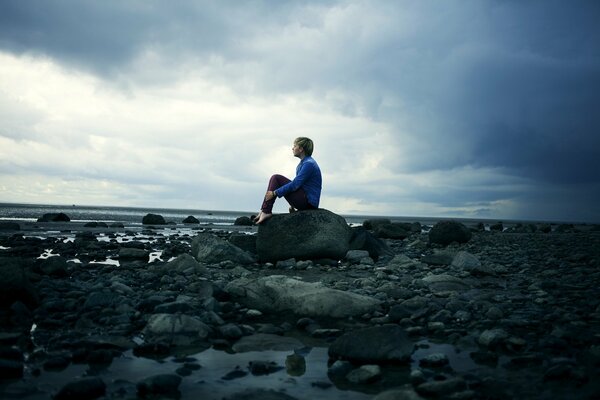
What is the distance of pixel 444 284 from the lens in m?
6.56

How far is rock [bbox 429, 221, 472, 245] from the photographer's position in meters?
16.9

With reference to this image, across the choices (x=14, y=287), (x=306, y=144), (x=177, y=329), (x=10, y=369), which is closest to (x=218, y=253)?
(x=306, y=144)

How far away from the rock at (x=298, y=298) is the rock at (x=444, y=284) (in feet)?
5.82

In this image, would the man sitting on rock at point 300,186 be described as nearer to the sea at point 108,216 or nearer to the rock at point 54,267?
the rock at point 54,267

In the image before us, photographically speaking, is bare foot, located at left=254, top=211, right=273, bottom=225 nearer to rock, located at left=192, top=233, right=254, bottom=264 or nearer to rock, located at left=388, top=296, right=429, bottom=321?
rock, located at left=192, top=233, right=254, bottom=264

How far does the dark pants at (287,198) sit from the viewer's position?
9.65 metres

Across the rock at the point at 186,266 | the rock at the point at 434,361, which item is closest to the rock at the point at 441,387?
the rock at the point at 434,361

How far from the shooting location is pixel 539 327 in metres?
4.21

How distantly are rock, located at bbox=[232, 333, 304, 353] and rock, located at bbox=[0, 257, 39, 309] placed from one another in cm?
279

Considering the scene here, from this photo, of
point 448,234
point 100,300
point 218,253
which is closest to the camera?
point 100,300

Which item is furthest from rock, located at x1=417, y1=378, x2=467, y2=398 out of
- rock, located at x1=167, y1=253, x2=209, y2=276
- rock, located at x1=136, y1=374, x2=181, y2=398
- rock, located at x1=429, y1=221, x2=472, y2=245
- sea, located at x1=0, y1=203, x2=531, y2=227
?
sea, located at x1=0, y1=203, x2=531, y2=227

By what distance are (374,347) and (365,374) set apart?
434 millimetres

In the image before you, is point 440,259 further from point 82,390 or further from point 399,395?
point 82,390

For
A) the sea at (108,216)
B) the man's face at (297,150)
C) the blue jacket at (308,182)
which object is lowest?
the sea at (108,216)
